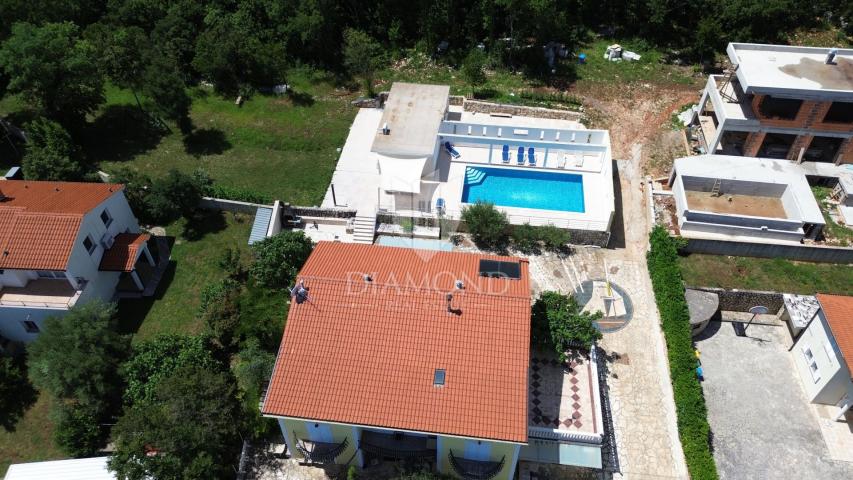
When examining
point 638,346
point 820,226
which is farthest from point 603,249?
point 820,226

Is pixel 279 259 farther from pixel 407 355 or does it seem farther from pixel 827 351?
pixel 827 351

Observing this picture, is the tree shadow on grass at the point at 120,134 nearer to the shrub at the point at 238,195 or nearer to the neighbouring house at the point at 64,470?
the shrub at the point at 238,195

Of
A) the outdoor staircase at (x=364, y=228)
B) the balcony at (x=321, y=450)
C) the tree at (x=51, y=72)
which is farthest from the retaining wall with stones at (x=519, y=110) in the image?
the balcony at (x=321, y=450)

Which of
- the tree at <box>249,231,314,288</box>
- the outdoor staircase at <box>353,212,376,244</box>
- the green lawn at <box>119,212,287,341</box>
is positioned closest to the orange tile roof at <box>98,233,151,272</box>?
the green lawn at <box>119,212,287,341</box>

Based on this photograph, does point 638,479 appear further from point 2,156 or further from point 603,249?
point 2,156

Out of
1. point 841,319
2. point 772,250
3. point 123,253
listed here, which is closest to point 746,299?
point 841,319
